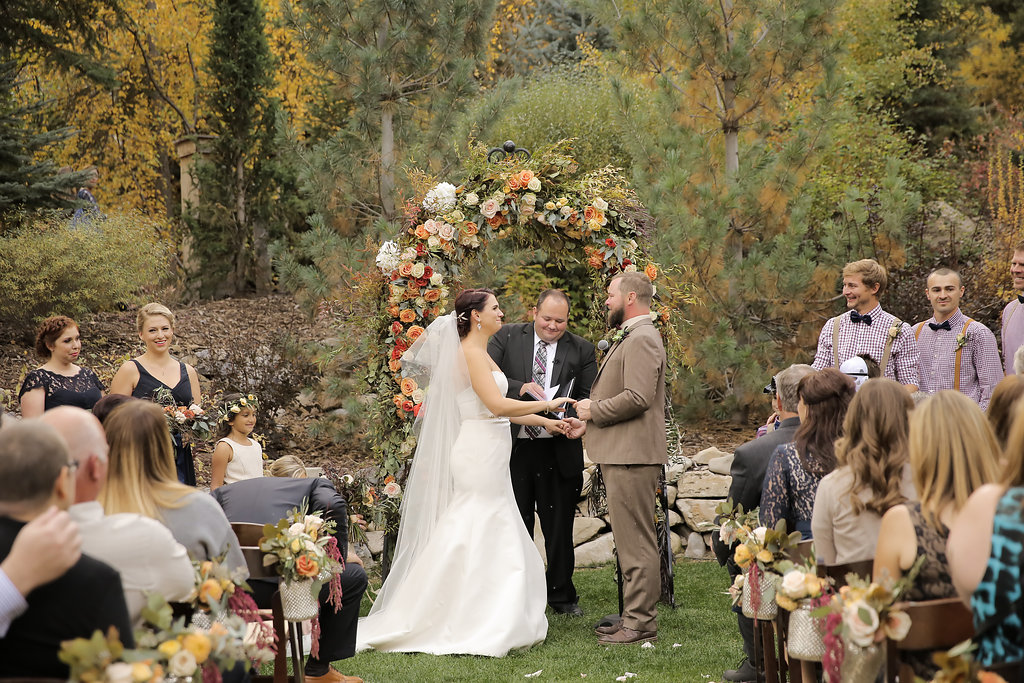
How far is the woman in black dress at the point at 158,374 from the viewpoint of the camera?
605 cm

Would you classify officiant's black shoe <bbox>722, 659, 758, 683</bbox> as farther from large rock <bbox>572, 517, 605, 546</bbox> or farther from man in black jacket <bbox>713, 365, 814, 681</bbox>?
large rock <bbox>572, 517, 605, 546</bbox>

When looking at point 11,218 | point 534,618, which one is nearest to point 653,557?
point 534,618

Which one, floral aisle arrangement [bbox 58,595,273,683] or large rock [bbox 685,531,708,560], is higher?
floral aisle arrangement [bbox 58,595,273,683]

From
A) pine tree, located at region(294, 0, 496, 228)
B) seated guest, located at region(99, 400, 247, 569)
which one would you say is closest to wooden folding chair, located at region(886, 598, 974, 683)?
seated guest, located at region(99, 400, 247, 569)

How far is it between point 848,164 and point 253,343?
8.79 meters

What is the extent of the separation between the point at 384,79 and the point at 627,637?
6.05m

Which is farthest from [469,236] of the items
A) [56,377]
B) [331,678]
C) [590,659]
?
[331,678]

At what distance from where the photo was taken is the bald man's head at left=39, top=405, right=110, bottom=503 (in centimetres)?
266

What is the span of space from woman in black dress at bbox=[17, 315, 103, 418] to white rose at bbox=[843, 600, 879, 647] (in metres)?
4.78

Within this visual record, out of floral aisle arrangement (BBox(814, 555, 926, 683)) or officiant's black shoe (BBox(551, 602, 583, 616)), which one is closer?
floral aisle arrangement (BBox(814, 555, 926, 683))

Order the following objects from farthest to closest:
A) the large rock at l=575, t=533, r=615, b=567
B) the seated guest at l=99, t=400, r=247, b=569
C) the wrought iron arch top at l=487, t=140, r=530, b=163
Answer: the large rock at l=575, t=533, r=615, b=567, the wrought iron arch top at l=487, t=140, r=530, b=163, the seated guest at l=99, t=400, r=247, b=569

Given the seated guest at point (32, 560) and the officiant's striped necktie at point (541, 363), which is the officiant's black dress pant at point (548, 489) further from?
the seated guest at point (32, 560)

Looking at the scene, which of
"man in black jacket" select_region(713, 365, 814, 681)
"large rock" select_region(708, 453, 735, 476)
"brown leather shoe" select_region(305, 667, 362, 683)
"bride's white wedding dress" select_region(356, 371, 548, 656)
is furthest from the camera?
"large rock" select_region(708, 453, 735, 476)

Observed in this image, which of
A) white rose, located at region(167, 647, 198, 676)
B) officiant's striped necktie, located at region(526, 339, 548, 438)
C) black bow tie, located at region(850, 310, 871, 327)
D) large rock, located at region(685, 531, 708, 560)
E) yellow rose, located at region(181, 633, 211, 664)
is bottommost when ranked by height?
large rock, located at region(685, 531, 708, 560)
